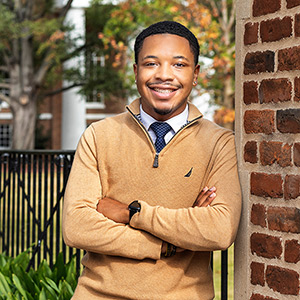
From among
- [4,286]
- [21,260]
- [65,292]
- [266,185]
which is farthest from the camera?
[21,260]

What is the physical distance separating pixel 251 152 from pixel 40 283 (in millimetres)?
2428

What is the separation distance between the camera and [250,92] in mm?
2920

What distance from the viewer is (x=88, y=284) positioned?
9.11 ft

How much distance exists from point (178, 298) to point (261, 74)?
1.16 meters

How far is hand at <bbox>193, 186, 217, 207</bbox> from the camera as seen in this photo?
268cm

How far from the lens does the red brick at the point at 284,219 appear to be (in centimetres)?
270

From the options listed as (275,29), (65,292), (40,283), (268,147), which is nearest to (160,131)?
(268,147)

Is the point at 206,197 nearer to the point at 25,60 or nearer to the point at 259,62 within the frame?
the point at 259,62

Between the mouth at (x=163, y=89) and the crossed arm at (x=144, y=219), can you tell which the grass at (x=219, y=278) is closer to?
the crossed arm at (x=144, y=219)

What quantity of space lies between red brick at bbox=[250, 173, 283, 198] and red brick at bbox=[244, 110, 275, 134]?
0.22 m

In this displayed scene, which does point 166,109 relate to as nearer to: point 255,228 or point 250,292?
point 255,228

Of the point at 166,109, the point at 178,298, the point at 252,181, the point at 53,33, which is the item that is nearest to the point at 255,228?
the point at 252,181

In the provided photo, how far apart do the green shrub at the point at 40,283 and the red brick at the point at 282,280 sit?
1.81 metres

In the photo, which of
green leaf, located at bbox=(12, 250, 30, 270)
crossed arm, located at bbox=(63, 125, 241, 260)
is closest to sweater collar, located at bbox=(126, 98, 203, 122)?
crossed arm, located at bbox=(63, 125, 241, 260)
